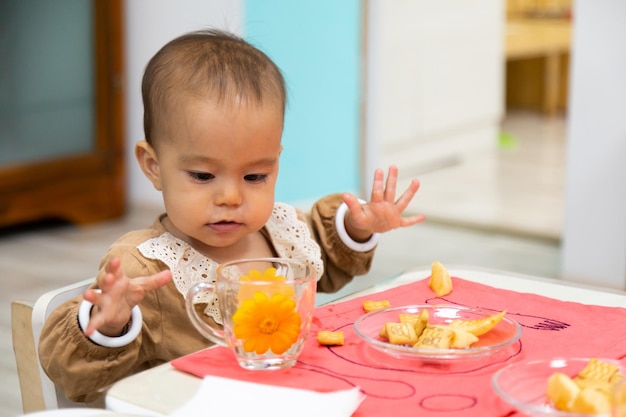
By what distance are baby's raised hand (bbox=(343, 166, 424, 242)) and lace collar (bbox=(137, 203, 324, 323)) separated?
0.24 ft

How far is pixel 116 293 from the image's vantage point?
0.91m

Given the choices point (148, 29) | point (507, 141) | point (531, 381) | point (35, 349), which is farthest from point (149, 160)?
point (507, 141)

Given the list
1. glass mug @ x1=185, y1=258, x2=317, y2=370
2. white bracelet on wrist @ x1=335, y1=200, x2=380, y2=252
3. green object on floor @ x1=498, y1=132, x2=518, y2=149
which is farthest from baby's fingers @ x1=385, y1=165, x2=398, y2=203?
green object on floor @ x1=498, y1=132, x2=518, y2=149

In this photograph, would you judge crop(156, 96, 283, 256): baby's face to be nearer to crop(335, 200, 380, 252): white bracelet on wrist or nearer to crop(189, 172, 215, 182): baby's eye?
crop(189, 172, 215, 182): baby's eye

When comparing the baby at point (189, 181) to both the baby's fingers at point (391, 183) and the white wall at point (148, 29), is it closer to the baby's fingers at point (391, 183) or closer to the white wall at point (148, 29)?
the baby's fingers at point (391, 183)

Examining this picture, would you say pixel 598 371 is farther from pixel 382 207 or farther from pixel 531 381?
pixel 382 207

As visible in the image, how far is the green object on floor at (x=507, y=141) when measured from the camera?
5.25 m

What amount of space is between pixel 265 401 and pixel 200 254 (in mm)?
389

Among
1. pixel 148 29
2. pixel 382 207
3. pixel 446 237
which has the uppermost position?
pixel 148 29

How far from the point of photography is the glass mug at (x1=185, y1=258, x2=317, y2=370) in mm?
846

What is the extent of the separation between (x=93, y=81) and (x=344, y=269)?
2.56 metres

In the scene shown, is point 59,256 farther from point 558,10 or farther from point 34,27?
point 558,10

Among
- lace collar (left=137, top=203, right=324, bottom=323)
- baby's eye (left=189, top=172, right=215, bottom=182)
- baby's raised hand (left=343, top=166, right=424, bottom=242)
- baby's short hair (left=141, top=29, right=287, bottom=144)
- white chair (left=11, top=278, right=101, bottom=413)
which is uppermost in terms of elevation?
baby's short hair (left=141, top=29, right=287, bottom=144)

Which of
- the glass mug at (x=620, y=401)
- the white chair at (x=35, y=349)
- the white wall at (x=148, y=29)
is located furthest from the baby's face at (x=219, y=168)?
the white wall at (x=148, y=29)
